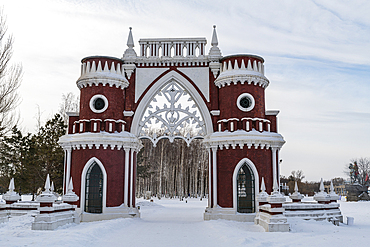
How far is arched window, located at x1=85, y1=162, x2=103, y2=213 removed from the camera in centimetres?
1825

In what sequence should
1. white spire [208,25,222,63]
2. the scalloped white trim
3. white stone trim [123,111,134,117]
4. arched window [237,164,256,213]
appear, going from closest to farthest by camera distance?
1. arched window [237,164,256,213]
2. the scalloped white trim
3. white stone trim [123,111,134,117]
4. white spire [208,25,222,63]

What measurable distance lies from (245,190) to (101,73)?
378 inches

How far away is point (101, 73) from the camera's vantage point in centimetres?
1894

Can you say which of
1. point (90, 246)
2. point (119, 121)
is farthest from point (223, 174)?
point (90, 246)

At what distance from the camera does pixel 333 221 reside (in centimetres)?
1572

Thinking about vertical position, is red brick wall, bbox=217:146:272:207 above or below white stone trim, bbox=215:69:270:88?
below

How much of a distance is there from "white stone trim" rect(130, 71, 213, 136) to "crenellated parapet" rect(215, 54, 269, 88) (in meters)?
1.37

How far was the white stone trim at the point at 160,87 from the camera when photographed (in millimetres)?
19328

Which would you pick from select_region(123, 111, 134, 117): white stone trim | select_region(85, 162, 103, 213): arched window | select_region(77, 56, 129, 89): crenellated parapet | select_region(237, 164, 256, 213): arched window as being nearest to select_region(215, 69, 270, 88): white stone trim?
select_region(237, 164, 256, 213): arched window

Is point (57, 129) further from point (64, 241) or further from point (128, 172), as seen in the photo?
point (64, 241)

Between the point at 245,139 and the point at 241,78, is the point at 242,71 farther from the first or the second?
the point at 245,139

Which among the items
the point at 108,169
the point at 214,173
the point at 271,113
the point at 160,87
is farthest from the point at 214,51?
the point at 108,169

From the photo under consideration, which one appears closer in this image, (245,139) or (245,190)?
(245,139)

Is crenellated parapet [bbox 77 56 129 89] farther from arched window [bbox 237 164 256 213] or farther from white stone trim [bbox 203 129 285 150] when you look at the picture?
arched window [bbox 237 164 256 213]
